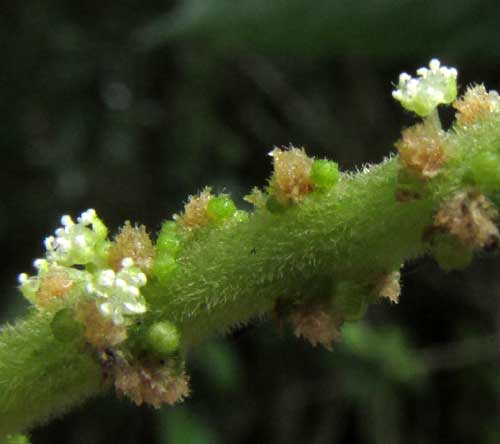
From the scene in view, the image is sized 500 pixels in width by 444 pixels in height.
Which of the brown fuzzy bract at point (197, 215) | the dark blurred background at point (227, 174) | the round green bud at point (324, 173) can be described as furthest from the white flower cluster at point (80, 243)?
the dark blurred background at point (227, 174)

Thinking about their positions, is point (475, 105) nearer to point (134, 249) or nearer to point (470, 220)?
point (470, 220)

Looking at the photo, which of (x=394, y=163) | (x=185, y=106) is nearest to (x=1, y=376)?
(x=394, y=163)

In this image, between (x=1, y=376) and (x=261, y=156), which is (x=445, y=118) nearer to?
(x=261, y=156)

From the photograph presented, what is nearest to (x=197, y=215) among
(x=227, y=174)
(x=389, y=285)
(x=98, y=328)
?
(x=98, y=328)

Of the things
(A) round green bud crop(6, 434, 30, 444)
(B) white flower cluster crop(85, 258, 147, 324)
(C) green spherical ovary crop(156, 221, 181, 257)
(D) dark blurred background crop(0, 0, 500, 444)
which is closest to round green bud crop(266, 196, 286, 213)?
(C) green spherical ovary crop(156, 221, 181, 257)

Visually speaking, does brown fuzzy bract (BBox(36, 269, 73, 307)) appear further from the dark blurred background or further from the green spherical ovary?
the dark blurred background

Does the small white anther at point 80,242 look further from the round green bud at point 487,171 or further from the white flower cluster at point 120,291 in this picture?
the round green bud at point 487,171
